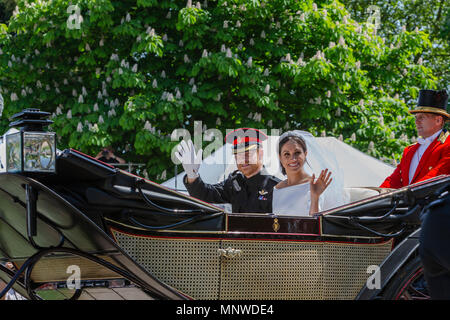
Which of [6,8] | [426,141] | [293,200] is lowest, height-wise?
[293,200]

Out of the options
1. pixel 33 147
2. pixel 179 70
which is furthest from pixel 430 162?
pixel 179 70

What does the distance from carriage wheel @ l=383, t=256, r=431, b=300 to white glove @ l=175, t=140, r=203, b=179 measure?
116 cm

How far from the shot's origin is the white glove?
3221mm

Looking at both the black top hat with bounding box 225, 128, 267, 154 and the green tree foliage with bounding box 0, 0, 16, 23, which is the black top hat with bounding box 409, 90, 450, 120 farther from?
the green tree foliage with bounding box 0, 0, 16, 23

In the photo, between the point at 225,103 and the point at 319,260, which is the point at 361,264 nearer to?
the point at 319,260

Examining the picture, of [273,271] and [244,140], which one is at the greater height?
[244,140]

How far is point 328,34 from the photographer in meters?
8.56

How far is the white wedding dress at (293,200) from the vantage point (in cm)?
362

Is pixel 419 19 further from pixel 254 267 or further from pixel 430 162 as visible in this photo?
pixel 254 267

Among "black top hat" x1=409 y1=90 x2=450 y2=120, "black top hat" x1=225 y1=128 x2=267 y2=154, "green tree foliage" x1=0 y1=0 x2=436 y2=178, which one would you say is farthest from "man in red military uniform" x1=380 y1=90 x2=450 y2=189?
"green tree foliage" x1=0 y1=0 x2=436 y2=178

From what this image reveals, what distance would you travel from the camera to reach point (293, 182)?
380 cm

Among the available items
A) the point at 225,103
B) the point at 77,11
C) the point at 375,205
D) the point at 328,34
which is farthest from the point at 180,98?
the point at 375,205

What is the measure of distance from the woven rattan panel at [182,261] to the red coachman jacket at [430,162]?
162 centimetres

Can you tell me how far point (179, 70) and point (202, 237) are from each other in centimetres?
560
